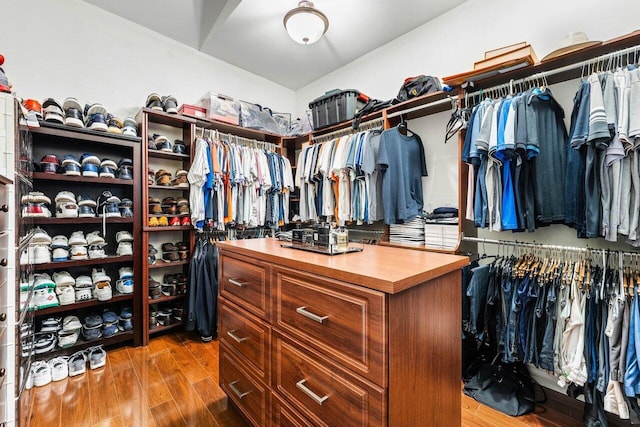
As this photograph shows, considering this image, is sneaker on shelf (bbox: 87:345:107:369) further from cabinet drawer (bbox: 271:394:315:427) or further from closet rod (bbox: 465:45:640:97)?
A: closet rod (bbox: 465:45:640:97)

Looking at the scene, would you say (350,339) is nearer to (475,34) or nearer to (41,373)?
(41,373)

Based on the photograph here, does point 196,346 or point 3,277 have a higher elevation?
point 3,277

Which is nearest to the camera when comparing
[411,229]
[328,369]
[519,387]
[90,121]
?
[328,369]

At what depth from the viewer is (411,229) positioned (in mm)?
2373

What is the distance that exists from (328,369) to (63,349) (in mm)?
2294

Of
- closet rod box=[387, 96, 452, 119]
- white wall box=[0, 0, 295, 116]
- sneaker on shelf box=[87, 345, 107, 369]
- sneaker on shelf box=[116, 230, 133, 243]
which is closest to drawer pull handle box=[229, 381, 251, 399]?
sneaker on shelf box=[87, 345, 107, 369]

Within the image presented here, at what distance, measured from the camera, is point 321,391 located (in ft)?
3.24

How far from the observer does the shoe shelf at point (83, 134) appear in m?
1.99

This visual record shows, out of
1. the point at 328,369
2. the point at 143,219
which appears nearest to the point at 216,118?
the point at 143,219

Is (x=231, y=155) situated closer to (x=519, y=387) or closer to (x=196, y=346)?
(x=196, y=346)

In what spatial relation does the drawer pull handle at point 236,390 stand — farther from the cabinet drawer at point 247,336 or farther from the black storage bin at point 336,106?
the black storage bin at point 336,106

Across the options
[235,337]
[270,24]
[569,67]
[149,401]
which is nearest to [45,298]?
[149,401]

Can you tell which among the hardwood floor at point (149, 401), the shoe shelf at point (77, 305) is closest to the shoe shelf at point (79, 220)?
the shoe shelf at point (77, 305)

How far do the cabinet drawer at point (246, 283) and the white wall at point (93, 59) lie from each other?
2198 millimetres
